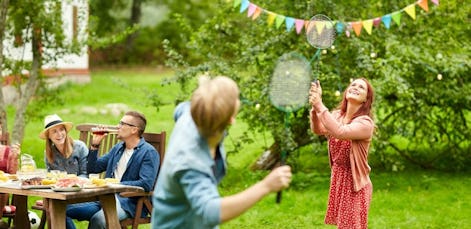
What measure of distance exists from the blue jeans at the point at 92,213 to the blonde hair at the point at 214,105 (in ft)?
8.51

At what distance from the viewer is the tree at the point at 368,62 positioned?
8766 millimetres

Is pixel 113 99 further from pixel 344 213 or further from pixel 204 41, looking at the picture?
pixel 344 213

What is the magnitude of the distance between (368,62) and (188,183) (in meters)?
5.88

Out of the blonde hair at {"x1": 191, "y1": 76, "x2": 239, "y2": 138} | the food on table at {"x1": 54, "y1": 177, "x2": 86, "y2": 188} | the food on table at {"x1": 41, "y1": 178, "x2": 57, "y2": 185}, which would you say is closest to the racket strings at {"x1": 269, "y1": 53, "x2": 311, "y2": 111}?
the food on table at {"x1": 54, "y1": 177, "x2": 86, "y2": 188}

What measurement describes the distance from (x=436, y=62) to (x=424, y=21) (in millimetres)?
846

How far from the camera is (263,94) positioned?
874cm

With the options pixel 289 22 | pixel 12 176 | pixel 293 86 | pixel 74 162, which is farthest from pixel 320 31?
pixel 12 176

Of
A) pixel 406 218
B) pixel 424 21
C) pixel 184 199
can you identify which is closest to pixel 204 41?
pixel 424 21

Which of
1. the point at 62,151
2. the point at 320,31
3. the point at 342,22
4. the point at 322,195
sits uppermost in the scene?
the point at 342,22

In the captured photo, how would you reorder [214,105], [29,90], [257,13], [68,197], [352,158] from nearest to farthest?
[214,105], [68,197], [352,158], [257,13], [29,90]

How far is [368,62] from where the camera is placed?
338 inches

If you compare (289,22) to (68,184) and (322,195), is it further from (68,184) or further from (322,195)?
(68,184)

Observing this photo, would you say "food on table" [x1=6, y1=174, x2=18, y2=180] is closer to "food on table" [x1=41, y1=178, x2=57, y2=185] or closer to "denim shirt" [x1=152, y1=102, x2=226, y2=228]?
"food on table" [x1=41, y1=178, x2=57, y2=185]

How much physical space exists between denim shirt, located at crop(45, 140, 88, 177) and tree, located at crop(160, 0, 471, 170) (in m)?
3.09
